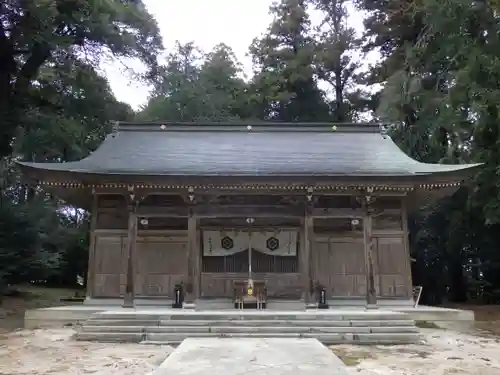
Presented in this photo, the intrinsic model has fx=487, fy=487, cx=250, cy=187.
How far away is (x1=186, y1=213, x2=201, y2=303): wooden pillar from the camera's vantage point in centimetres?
1366

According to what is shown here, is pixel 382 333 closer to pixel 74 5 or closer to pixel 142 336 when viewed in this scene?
pixel 142 336

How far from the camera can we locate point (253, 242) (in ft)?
48.7

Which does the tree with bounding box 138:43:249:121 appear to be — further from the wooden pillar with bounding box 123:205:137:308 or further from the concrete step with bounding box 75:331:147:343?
the concrete step with bounding box 75:331:147:343

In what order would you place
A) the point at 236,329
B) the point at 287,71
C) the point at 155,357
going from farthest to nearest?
the point at 287,71 < the point at 236,329 < the point at 155,357

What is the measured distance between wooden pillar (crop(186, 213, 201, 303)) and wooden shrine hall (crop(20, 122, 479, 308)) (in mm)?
28

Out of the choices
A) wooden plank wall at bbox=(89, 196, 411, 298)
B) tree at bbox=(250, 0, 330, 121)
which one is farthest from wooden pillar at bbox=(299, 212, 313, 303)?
tree at bbox=(250, 0, 330, 121)

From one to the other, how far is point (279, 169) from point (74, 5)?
10407 mm

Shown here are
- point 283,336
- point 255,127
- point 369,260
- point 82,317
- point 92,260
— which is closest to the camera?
point 283,336

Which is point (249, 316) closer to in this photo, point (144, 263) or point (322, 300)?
point (322, 300)

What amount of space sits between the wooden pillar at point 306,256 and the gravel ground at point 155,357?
3714 mm

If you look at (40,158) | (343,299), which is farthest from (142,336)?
(40,158)

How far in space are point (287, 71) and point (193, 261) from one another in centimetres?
2066

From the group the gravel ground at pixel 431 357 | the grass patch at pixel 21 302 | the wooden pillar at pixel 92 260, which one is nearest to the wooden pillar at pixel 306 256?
the gravel ground at pixel 431 357

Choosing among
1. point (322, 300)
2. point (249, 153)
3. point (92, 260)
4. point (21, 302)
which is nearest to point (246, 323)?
point (322, 300)
